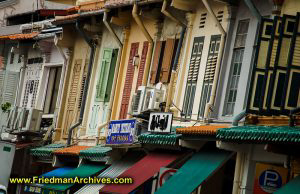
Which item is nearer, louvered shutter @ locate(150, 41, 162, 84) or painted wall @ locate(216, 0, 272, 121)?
painted wall @ locate(216, 0, 272, 121)

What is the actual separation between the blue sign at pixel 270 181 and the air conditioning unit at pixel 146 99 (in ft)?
16.0

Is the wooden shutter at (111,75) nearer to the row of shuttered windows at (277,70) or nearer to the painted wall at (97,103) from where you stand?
the painted wall at (97,103)

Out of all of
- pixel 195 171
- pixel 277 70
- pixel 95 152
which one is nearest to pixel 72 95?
pixel 95 152

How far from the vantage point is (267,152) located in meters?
20.7

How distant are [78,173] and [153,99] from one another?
3.87 meters

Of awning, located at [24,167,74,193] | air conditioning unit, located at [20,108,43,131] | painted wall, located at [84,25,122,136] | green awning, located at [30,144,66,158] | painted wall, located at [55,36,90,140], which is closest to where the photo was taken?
awning, located at [24,167,74,193]

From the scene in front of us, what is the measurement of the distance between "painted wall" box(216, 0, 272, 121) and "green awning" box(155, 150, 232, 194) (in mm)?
1075

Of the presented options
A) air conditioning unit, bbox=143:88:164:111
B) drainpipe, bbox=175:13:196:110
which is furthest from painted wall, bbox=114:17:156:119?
air conditioning unit, bbox=143:88:164:111

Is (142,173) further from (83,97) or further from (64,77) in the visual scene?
(64,77)

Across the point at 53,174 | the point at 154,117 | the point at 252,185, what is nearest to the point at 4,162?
the point at 53,174

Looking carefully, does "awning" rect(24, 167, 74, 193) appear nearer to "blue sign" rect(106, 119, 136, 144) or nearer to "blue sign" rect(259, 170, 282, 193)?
"blue sign" rect(106, 119, 136, 144)

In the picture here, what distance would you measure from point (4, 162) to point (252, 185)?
1132 centimetres

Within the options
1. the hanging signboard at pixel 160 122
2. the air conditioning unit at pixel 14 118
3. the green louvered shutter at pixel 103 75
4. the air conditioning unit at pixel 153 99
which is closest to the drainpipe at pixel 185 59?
the air conditioning unit at pixel 153 99

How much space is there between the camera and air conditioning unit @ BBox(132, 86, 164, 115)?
25062 mm
